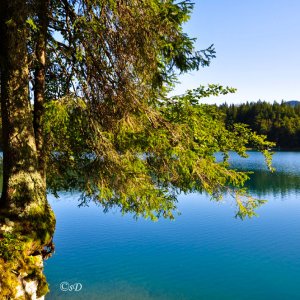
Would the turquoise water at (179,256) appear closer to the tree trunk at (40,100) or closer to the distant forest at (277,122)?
the tree trunk at (40,100)

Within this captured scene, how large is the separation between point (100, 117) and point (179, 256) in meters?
10.6

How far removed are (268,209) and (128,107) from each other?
21.4m

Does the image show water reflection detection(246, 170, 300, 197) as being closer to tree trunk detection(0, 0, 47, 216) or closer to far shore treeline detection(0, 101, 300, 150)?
tree trunk detection(0, 0, 47, 216)

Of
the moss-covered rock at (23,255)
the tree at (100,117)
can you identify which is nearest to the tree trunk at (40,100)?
the tree at (100,117)

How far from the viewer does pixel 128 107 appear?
687 centimetres

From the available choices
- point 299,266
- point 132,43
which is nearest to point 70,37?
point 132,43

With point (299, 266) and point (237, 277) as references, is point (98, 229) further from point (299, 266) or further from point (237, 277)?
point (299, 266)

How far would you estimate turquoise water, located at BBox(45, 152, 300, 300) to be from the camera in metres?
12.8

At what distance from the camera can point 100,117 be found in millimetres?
7195

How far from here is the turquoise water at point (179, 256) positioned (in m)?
12.8

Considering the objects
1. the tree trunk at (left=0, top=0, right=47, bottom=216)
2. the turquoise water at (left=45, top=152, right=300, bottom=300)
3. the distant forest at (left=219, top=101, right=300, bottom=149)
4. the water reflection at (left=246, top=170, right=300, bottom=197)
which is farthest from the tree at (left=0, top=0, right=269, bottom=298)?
the distant forest at (left=219, top=101, right=300, bottom=149)

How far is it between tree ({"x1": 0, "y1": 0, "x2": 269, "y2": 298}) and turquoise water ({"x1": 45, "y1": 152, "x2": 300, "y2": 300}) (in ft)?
14.8

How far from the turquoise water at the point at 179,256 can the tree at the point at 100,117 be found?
451 cm

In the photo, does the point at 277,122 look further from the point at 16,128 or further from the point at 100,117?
A: the point at 16,128
